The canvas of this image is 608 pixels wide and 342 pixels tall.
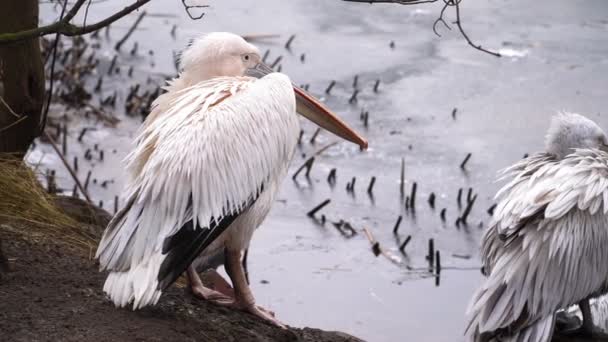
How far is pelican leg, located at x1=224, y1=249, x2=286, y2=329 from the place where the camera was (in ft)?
12.3

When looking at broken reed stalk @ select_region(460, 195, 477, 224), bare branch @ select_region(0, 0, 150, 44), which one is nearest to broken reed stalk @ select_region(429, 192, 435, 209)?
broken reed stalk @ select_region(460, 195, 477, 224)

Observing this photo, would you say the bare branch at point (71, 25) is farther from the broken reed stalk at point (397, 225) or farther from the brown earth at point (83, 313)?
the broken reed stalk at point (397, 225)

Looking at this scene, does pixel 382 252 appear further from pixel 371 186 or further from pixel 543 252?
pixel 543 252

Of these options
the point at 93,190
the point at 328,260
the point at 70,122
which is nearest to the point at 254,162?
the point at 328,260

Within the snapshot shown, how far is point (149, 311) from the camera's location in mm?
3490

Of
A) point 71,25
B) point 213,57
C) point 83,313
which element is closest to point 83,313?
point 83,313

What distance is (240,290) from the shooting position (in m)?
3.80

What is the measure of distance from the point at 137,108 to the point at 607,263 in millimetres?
4274

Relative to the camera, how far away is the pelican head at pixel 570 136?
4562mm

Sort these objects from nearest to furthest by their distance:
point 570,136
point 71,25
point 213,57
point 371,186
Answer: point 71,25 < point 213,57 < point 570,136 < point 371,186

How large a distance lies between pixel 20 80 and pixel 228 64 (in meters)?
0.99

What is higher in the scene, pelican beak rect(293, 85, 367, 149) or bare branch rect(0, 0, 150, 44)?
bare branch rect(0, 0, 150, 44)

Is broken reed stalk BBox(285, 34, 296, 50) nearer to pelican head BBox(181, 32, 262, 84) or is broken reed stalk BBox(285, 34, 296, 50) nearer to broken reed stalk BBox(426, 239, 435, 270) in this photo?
broken reed stalk BBox(426, 239, 435, 270)

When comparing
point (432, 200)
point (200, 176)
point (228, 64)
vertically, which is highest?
point (228, 64)
